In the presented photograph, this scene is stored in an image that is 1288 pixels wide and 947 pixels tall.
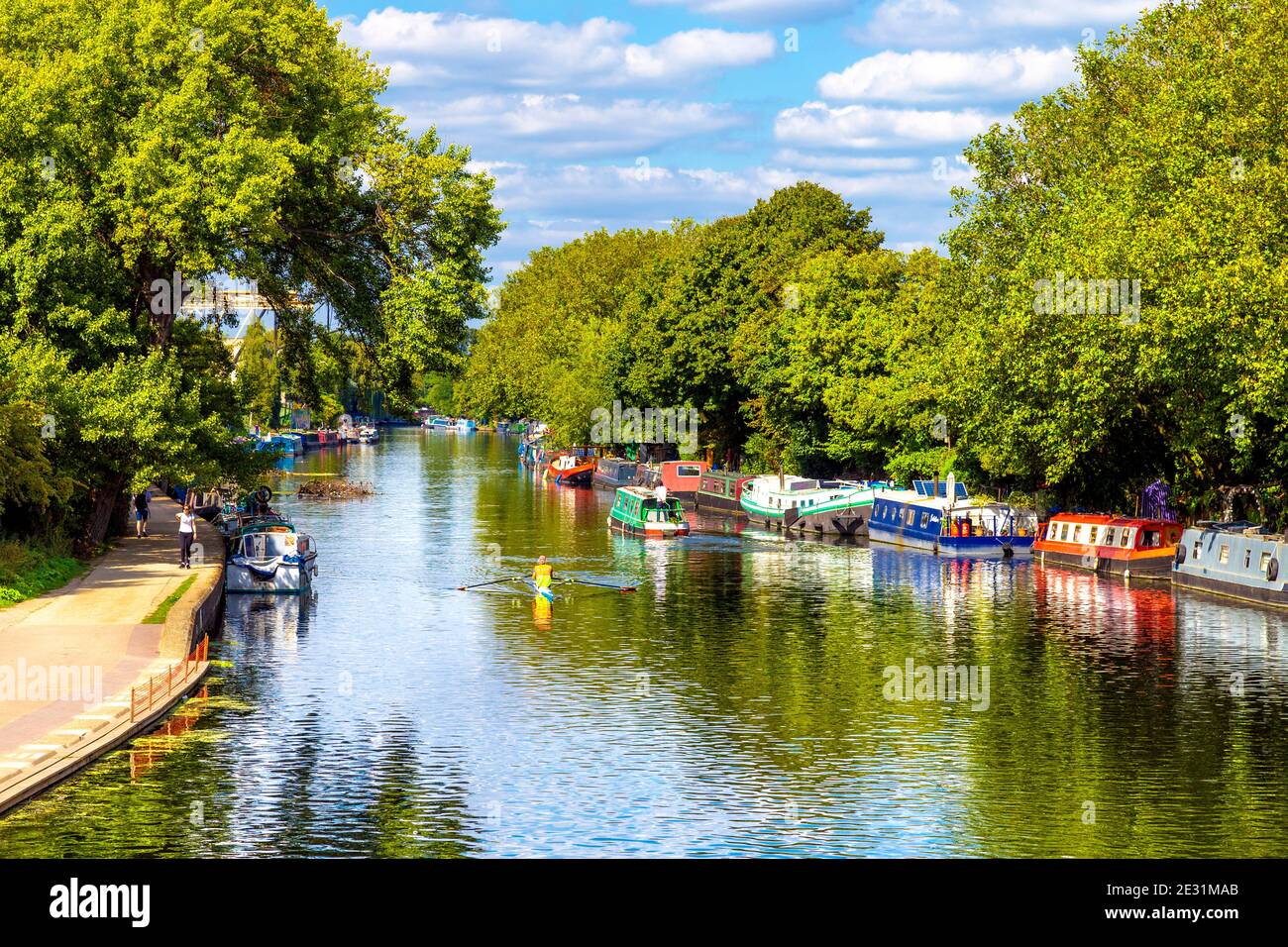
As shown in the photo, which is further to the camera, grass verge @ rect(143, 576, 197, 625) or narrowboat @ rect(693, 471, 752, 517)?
narrowboat @ rect(693, 471, 752, 517)

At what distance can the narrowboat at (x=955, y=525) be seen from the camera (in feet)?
261

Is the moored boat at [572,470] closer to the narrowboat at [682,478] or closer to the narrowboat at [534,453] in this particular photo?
the narrowboat at [534,453]

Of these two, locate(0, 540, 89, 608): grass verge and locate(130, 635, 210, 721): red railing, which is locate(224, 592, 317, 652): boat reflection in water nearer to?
locate(0, 540, 89, 608): grass verge

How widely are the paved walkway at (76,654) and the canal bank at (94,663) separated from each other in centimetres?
3

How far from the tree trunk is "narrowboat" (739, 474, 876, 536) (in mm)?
42029

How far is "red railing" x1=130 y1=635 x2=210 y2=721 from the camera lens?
36062 mm

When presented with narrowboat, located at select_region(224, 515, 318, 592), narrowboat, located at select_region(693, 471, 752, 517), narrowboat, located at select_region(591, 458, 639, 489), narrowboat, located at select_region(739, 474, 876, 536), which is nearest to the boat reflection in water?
narrowboat, located at select_region(224, 515, 318, 592)

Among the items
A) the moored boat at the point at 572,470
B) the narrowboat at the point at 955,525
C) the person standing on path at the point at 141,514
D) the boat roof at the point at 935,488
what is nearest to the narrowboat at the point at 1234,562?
the narrowboat at the point at 955,525

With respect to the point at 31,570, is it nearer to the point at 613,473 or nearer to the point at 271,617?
the point at 271,617

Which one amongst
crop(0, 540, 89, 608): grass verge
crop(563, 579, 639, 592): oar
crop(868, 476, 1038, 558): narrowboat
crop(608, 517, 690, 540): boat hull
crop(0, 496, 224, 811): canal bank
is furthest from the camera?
crop(608, 517, 690, 540): boat hull

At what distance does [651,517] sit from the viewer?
8956 centimetres

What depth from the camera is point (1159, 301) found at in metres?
67.2

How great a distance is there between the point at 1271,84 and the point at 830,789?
43.3 m
